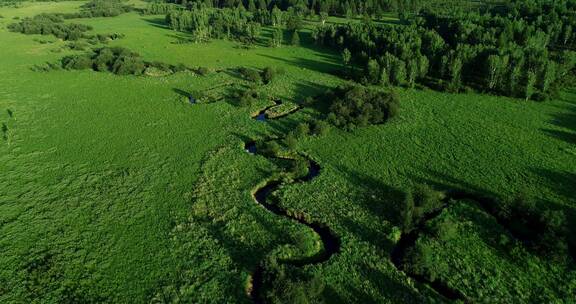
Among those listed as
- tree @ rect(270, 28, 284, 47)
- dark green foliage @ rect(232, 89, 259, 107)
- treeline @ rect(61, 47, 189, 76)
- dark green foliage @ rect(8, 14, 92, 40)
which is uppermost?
tree @ rect(270, 28, 284, 47)

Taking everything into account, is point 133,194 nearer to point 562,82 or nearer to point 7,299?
point 7,299

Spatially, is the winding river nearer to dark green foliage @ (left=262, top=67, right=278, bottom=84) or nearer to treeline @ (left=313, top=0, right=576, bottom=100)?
dark green foliage @ (left=262, top=67, right=278, bottom=84)

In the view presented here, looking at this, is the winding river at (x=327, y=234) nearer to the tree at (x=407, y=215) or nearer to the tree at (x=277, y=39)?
the tree at (x=407, y=215)

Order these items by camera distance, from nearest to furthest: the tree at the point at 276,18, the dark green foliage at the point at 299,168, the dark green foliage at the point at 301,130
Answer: the dark green foliage at the point at 299,168 < the dark green foliage at the point at 301,130 < the tree at the point at 276,18

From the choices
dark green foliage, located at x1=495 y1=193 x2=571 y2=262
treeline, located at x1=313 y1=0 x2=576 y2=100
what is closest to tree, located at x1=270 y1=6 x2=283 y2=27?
treeline, located at x1=313 y1=0 x2=576 y2=100

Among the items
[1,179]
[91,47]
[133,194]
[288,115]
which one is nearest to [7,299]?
[133,194]

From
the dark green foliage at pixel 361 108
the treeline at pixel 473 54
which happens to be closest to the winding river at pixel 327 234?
the dark green foliage at pixel 361 108

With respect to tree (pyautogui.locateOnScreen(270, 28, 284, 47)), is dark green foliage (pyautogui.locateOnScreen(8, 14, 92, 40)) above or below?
below
